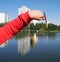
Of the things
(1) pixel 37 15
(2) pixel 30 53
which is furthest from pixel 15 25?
(2) pixel 30 53

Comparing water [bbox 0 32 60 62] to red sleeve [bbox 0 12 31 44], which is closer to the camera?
A: red sleeve [bbox 0 12 31 44]

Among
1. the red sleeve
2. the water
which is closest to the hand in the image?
the red sleeve

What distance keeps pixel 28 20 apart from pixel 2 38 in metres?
0.11

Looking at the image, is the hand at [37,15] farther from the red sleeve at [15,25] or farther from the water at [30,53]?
the water at [30,53]

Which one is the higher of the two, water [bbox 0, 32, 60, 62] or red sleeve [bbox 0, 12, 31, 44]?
red sleeve [bbox 0, 12, 31, 44]

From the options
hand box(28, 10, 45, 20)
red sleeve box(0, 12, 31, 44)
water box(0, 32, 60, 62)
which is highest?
hand box(28, 10, 45, 20)

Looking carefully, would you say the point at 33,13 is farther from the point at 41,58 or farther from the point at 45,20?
the point at 41,58

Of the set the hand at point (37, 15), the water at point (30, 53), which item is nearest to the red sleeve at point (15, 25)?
the hand at point (37, 15)

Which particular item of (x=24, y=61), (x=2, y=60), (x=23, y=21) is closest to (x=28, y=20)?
(x=23, y=21)

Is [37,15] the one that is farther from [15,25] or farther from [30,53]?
[30,53]

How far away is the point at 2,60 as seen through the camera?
14.4m

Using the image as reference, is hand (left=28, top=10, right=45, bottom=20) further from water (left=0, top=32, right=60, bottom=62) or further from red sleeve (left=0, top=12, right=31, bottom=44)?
water (left=0, top=32, right=60, bottom=62)

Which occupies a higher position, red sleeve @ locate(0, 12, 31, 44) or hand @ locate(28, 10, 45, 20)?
hand @ locate(28, 10, 45, 20)

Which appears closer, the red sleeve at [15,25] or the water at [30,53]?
the red sleeve at [15,25]
